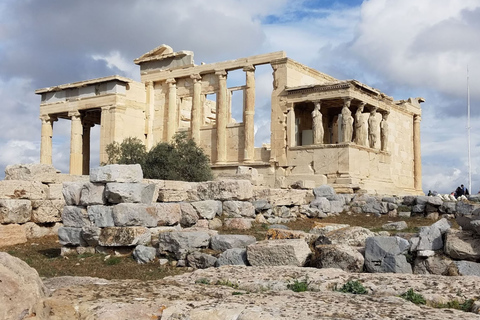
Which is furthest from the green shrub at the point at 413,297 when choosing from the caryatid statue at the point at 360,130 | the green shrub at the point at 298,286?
the caryatid statue at the point at 360,130

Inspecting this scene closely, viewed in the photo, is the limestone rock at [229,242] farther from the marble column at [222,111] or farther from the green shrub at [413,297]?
the marble column at [222,111]

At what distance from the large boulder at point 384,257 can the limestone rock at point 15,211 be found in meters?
Answer: 8.01

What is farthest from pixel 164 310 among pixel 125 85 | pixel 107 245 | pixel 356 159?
pixel 125 85

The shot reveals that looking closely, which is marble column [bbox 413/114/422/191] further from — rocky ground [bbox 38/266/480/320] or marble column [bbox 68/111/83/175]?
rocky ground [bbox 38/266/480/320]

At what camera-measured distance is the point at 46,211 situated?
1278 centimetres

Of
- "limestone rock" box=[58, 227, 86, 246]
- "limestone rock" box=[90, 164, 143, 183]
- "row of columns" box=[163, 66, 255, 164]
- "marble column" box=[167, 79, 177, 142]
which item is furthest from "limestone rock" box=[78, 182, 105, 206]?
"marble column" box=[167, 79, 177, 142]

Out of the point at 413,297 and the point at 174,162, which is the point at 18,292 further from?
the point at 174,162

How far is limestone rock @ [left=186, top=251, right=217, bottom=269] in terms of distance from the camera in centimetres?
842

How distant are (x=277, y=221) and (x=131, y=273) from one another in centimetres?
767

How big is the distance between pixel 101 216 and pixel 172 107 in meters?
19.5

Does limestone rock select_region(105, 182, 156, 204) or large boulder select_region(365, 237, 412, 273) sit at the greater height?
limestone rock select_region(105, 182, 156, 204)

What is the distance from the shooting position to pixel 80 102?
29.5 m

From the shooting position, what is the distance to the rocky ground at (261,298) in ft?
13.2

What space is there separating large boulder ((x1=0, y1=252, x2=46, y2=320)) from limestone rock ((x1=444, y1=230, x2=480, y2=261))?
5.02m
